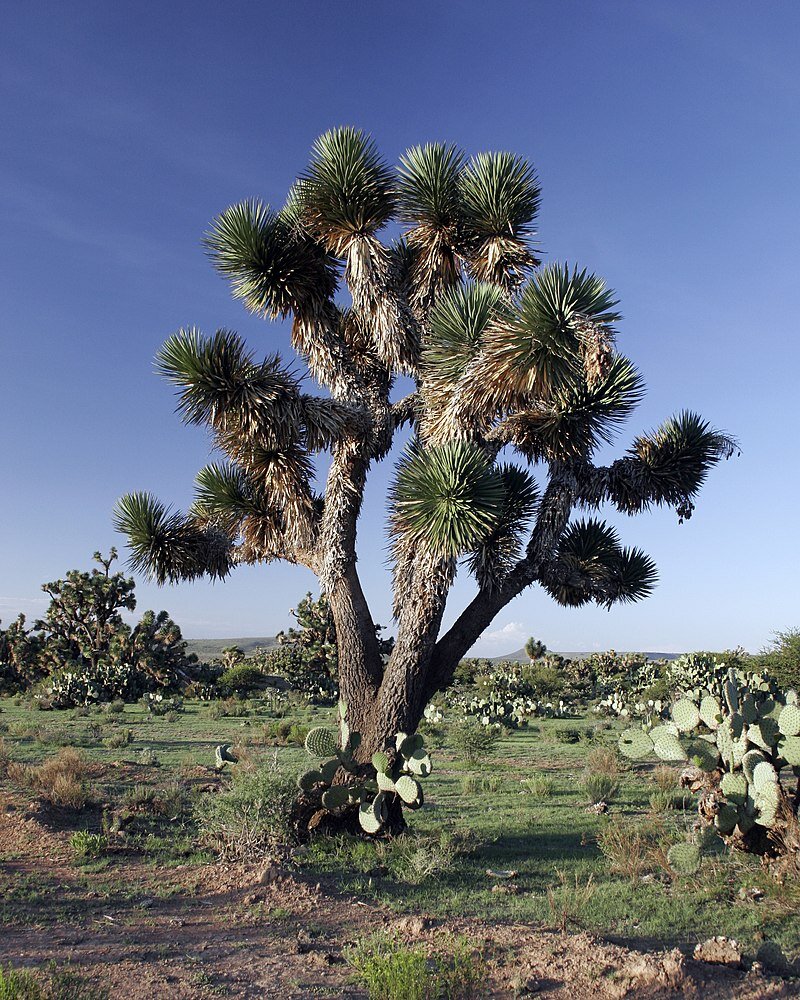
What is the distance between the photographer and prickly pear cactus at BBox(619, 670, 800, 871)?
7.38 meters

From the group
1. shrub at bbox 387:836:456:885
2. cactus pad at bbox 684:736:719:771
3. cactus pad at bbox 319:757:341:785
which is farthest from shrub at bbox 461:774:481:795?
cactus pad at bbox 684:736:719:771

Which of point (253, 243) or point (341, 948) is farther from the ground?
point (253, 243)

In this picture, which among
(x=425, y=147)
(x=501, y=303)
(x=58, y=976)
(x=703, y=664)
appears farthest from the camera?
(x=703, y=664)

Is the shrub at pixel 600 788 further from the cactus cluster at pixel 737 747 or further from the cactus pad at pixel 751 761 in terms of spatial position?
the cactus pad at pixel 751 761

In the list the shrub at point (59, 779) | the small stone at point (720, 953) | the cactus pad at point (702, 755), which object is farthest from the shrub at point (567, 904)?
the shrub at point (59, 779)

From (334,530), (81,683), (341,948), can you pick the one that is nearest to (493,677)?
(81,683)

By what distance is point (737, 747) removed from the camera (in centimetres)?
803

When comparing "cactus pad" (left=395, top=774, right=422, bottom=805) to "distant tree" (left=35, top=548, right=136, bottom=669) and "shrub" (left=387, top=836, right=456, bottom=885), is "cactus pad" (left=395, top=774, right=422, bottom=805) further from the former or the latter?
"distant tree" (left=35, top=548, right=136, bottom=669)

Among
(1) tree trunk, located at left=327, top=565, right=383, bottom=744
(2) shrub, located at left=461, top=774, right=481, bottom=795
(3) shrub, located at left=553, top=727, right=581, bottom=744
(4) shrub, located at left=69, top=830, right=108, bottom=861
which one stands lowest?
(3) shrub, located at left=553, top=727, right=581, bottom=744

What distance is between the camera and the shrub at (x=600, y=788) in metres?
11.0

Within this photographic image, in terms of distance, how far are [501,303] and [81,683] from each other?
69.4 ft

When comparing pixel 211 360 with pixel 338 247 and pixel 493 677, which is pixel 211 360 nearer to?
pixel 338 247

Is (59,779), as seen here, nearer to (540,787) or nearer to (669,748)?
(540,787)

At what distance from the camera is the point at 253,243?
1040 cm
